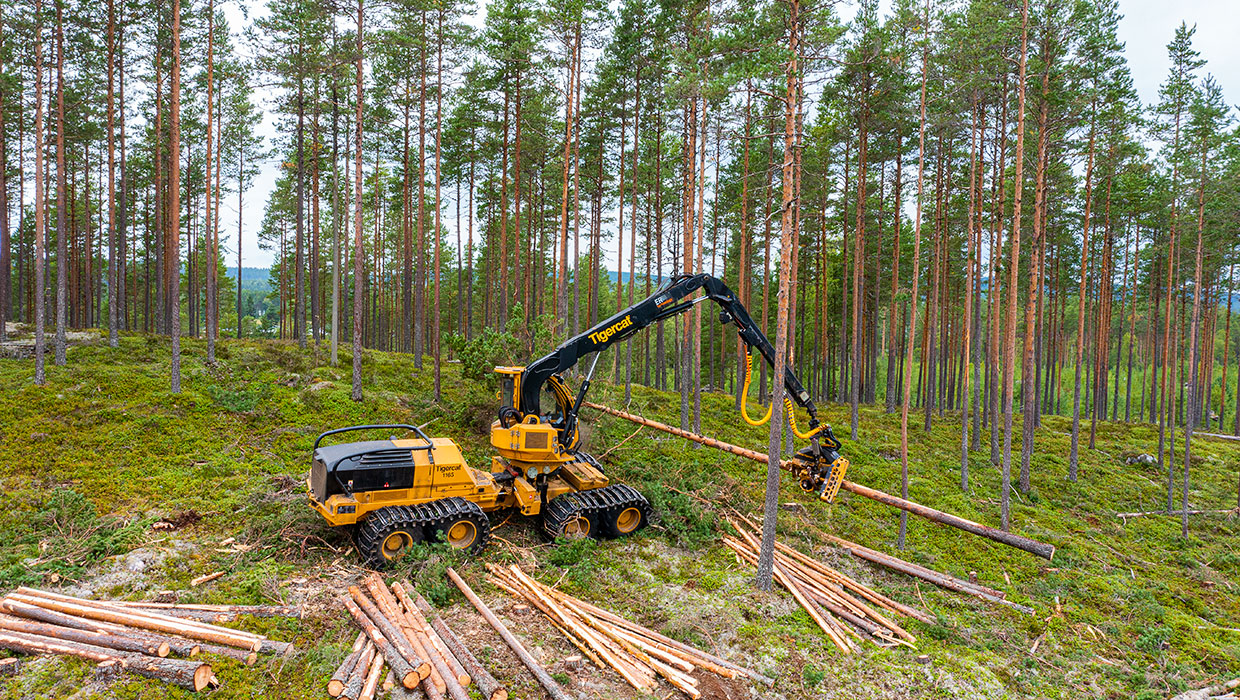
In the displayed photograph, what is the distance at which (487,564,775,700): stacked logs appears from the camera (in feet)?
21.4

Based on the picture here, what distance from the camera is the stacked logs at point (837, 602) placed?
8406mm

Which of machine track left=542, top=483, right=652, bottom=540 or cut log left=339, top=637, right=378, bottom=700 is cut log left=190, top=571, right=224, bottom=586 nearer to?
cut log left=339, top=637, right=378, bottom=700

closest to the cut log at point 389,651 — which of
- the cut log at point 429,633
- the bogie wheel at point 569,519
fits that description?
the cut log at point 429,633

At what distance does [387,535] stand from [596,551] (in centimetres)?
359

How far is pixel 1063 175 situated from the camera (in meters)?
17.2

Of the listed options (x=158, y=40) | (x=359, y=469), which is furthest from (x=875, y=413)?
(x=158, y=40)

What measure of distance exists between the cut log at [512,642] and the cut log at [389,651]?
112 centimetres

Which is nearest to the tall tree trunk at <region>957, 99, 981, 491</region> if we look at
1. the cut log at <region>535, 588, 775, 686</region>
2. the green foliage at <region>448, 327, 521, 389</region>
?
the cut log at <region>535, 588, 775, 686</region>

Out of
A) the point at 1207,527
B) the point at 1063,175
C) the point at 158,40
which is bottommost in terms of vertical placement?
the point at 1207,527

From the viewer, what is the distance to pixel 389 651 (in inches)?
243

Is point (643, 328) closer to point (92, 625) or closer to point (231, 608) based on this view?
point (231, 608)

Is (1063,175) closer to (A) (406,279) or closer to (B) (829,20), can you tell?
(B) (829,20)

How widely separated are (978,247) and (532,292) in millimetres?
25258

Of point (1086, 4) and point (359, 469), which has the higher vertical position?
point (1086, 4)
